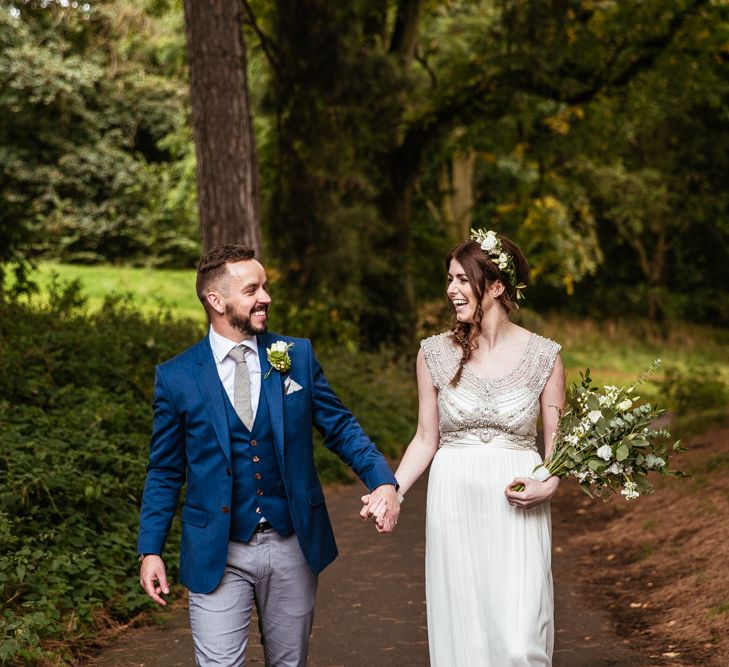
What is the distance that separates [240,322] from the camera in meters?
4.18

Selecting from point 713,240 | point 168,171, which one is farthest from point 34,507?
point 713,240

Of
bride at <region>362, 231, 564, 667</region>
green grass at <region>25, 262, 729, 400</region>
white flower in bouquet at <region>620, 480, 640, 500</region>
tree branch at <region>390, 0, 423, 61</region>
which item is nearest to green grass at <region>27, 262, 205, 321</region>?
green grass at <region>25, 262, 729, 400</region>

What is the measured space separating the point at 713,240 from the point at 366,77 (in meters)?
23.8

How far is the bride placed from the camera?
14.4 ft

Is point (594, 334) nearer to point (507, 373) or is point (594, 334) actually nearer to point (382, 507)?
point (507, 373)

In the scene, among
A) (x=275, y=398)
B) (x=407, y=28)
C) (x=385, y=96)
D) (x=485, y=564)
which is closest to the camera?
(x=275, y=398)

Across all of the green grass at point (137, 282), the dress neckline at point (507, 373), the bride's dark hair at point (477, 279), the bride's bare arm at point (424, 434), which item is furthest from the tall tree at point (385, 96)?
the dress neckline at point (507, 373)

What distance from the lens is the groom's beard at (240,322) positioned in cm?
417

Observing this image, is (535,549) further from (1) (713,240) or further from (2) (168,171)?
(1) (713,240)

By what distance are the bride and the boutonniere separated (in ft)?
2.01

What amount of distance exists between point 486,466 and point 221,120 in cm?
821

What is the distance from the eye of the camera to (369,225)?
18.4 metres

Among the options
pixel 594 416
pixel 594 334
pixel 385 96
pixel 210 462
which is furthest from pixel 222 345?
pixel 594 334

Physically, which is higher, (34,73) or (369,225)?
(34,73)
